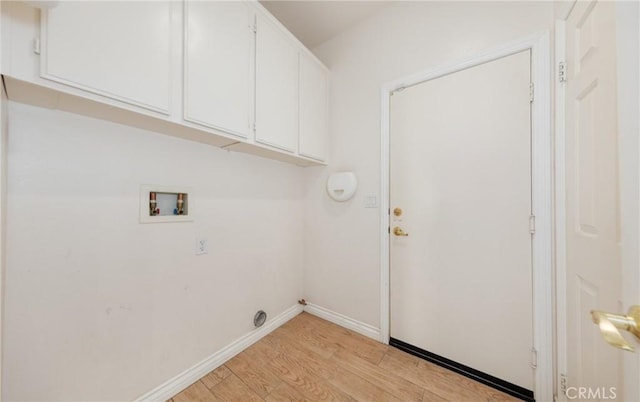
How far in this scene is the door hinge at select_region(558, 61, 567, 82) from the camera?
112 centimetres

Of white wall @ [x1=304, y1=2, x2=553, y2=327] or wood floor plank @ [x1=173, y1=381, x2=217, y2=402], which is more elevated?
white wall @ [x1=304, y1=2, x2=553, y2=327]

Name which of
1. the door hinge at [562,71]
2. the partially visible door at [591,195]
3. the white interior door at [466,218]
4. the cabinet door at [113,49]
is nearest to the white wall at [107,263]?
the cabinet door at [113,49]

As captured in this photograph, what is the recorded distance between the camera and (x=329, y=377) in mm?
1423

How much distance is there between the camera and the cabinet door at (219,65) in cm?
114

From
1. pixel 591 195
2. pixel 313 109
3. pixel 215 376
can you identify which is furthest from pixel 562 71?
pixel 215 376

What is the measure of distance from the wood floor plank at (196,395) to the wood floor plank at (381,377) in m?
0.82

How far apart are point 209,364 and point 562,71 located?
2.70 meters

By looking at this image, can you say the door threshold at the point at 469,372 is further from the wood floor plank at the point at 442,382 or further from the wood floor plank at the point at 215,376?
the wood floor plank at the point at 215,376

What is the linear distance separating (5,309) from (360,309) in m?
1.99

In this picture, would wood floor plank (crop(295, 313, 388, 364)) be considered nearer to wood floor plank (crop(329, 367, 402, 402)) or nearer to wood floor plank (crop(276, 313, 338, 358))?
wood floor plank (crop(276, 313, 338, 358))

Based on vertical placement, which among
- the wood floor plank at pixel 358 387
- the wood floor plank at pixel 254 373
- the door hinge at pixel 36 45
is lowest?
the wood floor plank at pixel 358 387

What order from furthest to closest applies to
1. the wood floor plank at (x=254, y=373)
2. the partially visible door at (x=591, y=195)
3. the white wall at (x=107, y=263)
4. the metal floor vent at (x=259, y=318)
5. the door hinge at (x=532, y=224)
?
the metal floor vent at (x=259, y=318), the wood floor plank at (x=254, y=373), the door hinge at (x=532, y=224), the white wall at (x=107, y=263), the partially visible door at (x=591, y=195)

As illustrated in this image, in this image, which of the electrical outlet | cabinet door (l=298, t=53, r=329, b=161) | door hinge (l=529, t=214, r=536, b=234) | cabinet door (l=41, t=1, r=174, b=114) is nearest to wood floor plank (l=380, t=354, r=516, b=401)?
door hinge (l=529, t=214, r=536, b=234)

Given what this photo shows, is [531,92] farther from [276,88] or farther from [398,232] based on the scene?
[276,88]
